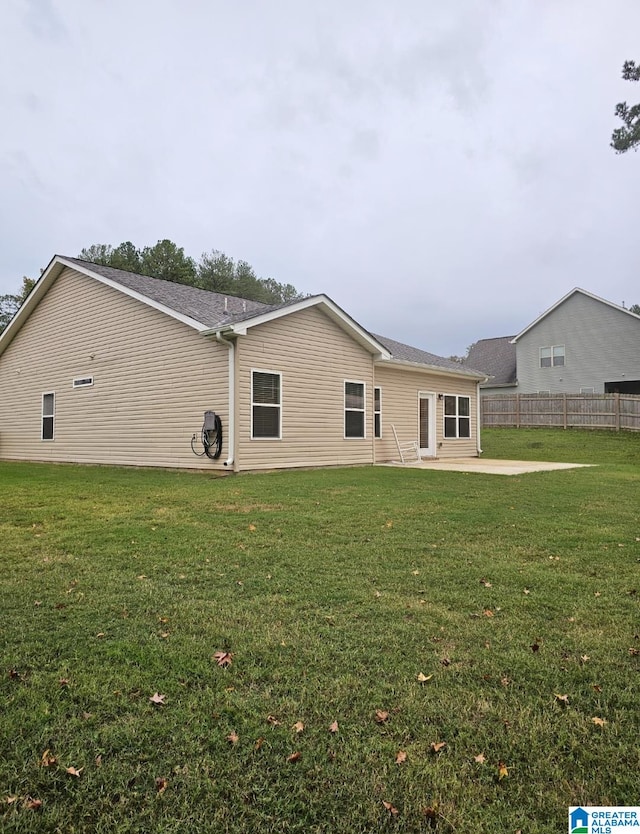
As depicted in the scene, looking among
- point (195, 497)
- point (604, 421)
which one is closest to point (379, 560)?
point (195, 497)

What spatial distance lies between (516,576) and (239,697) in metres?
2.44

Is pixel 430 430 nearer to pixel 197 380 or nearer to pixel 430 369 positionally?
pixel 430 369

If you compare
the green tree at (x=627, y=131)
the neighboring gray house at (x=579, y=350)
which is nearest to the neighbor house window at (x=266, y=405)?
the green tree at (x=627, y=131)

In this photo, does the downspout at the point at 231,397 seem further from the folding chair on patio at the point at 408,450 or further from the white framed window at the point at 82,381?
the folding chair on patio at the point at 408,450

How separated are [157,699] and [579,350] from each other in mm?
27583

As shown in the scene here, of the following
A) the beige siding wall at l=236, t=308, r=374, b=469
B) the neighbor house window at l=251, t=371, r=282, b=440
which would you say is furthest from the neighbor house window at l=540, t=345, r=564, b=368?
the neighbor house window at l=251, t=371, r=282, b=440

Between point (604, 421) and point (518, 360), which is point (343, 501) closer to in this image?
point (604, 421)

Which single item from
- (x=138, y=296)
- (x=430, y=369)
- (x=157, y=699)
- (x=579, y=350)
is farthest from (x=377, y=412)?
(x=579, y=350)

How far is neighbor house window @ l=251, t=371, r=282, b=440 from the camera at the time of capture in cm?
1059

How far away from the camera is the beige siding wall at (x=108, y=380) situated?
11.0 metres

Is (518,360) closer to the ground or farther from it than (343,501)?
farther from it

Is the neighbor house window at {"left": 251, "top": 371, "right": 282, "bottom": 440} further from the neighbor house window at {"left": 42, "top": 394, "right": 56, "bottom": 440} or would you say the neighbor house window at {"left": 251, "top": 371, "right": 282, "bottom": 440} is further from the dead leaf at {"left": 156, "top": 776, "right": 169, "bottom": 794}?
the dead leaf at {"left": 156, "top": 776, "right": 169, "bottom": 794}

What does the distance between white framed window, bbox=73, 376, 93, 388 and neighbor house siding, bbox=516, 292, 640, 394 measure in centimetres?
2174

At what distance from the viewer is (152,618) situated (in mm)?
3104
